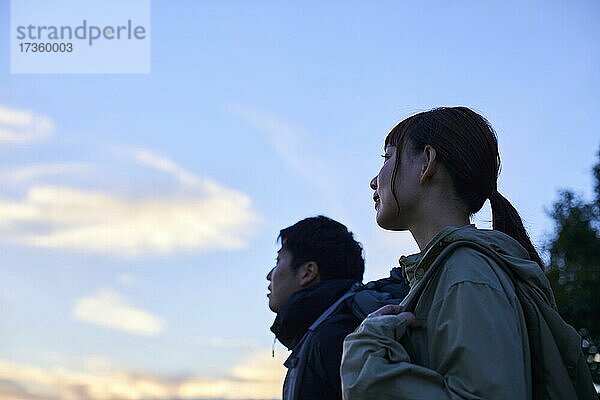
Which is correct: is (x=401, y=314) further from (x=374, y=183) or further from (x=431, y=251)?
(x=374, y=183)

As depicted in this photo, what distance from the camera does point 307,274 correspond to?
4.80m

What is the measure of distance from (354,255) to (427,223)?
2274mm

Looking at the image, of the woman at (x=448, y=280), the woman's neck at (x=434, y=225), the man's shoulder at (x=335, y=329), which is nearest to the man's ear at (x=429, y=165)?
the woman at (x=448, y=280)

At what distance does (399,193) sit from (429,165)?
128 mm

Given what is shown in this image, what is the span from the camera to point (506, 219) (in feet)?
9.03

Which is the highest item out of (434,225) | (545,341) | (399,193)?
(399,193)

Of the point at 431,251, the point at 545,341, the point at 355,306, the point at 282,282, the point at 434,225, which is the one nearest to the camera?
the point at 545,341

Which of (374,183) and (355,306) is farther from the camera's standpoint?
(355,306)

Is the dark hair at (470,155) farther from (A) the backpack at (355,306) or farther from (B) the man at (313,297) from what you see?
(B) the man at (313,297)

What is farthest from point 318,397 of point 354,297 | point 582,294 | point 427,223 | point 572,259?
point 572,259

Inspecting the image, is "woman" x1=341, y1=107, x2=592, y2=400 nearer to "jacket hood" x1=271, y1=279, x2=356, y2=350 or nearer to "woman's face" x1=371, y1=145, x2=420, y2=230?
"woman's face" x1=371, y1=145, x2=420, y2=230

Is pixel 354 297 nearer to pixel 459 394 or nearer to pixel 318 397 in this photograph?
pixel 318 397

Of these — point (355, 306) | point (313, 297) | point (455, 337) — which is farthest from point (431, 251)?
point (313, 297)

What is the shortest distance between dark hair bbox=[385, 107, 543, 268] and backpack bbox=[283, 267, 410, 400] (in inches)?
40.2
